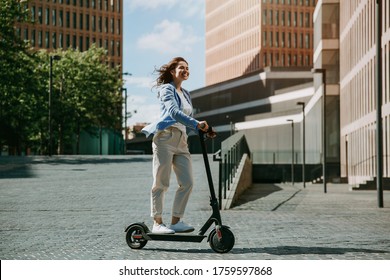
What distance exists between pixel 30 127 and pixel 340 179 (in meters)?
19.6

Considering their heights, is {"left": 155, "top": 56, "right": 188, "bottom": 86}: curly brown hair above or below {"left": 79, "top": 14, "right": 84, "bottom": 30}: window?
below

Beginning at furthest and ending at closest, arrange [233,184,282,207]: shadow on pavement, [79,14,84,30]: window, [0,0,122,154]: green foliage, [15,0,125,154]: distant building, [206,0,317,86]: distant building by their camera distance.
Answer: [206,0,317,86]: distant building
[79,14,84,30]: window
[15,0,125,154]: distant building
[0,0,122,154]: green foliage
[233,184,282,207]: shadow on pavement

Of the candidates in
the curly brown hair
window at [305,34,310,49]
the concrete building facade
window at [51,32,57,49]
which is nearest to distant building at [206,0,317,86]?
window at [305,34,310,49]

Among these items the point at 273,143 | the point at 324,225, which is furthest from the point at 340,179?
the point at 324,225

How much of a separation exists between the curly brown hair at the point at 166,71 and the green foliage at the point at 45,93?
32.0 m

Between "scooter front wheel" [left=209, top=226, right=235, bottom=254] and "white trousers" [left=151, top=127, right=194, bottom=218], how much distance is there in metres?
0.54

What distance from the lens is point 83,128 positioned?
194 ft

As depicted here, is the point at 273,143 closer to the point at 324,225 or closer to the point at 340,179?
the point at 340,179

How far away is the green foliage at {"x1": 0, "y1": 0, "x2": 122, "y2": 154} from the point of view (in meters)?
39.7

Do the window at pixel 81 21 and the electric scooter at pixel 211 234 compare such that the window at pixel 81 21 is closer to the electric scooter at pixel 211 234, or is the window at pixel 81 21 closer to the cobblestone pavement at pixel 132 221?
the cobblestone pavement at pixel 132 221

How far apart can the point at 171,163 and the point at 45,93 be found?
41.8 meters

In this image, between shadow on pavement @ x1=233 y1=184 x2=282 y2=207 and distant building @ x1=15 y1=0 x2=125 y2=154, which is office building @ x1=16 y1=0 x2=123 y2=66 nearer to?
distant building @ x1=15 y1=0 x2=125 y2=154

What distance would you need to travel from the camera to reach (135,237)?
7.88 m

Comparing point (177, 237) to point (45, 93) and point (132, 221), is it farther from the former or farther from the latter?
point (45, 93)
